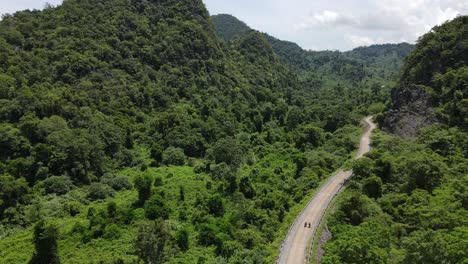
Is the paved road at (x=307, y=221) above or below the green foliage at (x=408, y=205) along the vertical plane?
below

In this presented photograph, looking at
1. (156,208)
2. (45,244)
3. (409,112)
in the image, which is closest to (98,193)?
(156,208)

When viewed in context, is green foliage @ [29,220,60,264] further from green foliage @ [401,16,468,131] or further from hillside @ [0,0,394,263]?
green foliage @ [401,16,468,131]

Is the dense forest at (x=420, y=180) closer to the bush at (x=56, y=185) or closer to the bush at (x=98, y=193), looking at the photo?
the bush at (x=98, y=193)

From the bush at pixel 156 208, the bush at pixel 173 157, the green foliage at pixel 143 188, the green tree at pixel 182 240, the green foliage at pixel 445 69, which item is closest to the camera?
the green tree at pixel 182 240

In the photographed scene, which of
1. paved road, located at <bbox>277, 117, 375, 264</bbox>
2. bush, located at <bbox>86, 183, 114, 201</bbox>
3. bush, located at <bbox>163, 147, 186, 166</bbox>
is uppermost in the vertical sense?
bush, located at <bbox>163, 147, 186, 166</bbox>

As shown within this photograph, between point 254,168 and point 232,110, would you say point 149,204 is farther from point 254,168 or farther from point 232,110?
point 232,110

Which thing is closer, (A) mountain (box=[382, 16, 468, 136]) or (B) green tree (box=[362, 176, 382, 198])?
(B) green tree (box=[362, 176, 382, 198])

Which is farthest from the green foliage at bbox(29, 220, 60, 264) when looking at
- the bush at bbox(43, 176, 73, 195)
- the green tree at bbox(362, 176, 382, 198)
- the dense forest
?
the green tree at bbox(362, 176, 382, 198)

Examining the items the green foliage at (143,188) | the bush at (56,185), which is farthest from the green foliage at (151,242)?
the bush at (56,185)

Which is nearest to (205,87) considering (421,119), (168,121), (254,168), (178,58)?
(178,58)
